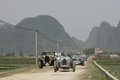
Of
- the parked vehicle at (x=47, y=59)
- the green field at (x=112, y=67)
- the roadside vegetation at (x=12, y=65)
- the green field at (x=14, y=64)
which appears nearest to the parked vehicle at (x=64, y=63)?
the green field at (x=112, y=67)

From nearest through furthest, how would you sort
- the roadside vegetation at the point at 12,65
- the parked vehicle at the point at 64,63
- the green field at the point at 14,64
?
the parked vehicle at the point at 64,63 → the roadside vegetation at the point at 12,65 → the green field at the point at 14,64

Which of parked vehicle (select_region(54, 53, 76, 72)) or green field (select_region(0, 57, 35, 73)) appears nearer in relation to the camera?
parked vehicle (select_region(54, 53, 76, 72))

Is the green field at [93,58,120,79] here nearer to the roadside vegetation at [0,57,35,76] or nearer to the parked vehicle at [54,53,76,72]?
the parked vehicle at [54,53,76,72]

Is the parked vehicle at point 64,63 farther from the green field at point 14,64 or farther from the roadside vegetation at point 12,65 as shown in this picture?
the green field at point 14,64

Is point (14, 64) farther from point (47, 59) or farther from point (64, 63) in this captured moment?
point (64, 63)

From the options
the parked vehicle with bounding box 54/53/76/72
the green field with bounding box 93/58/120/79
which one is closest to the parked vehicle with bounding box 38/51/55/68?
the green field with bounding box 93/58/120/79

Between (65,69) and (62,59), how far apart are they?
1.86 metres

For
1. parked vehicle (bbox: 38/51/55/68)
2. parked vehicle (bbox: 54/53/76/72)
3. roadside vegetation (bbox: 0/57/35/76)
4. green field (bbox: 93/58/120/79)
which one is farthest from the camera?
parked vehicle (bbox: 38/51/55/68)

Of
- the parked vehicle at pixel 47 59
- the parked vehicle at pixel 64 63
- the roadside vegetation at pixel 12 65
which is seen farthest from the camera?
the parked vehicle at pixel 47 59

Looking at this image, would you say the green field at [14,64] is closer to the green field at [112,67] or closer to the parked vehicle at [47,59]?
the parked vehicle at [47,59]

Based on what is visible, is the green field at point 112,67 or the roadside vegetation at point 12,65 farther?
the roadside vegetation at point 12,65

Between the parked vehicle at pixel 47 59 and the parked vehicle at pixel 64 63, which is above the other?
the parked vehicle at pixel 47 59

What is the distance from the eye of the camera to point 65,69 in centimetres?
3547

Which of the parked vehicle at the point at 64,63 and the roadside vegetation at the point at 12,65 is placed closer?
the parked vehicle at the point at 64,63
